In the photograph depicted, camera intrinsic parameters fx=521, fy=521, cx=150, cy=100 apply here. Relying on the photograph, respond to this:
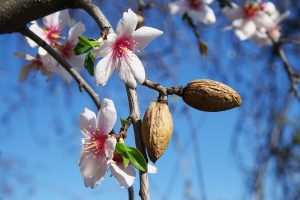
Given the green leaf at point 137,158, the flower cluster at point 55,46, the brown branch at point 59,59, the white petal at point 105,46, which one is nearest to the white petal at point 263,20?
the flower cluster at point 55,46

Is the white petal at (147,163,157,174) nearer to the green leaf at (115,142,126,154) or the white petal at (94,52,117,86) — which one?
the green leaf at (115,142,126,154)

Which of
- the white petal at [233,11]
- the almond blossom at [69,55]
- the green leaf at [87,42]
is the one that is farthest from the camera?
the white petal at [233,11]

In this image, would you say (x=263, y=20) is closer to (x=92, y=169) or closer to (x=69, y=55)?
(x=69, y=55)

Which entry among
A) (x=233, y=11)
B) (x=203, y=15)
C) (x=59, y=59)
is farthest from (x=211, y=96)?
(x=233, y=11)

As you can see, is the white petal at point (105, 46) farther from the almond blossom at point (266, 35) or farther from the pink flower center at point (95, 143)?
the almond blossom at point (266, 35)

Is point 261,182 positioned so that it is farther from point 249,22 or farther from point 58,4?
point 58,4

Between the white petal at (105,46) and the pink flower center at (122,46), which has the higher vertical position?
the white petal at (105,46)

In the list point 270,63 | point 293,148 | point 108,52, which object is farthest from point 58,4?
point 293,148
